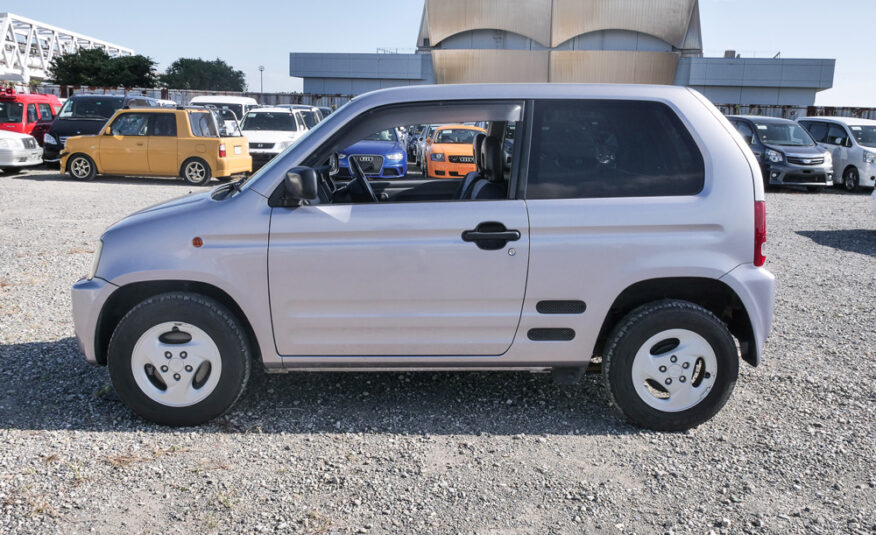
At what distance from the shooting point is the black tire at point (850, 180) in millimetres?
18031

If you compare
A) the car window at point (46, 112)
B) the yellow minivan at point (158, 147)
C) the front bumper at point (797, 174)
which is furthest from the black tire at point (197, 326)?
the car window at point (46, 112)

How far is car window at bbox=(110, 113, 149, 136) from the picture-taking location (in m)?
16.7

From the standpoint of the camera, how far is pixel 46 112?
20734 millimetres

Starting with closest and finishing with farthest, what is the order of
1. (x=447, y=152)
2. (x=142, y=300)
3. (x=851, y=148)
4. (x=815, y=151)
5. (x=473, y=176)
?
(x=142, y=300) < (x=473, y=176) < (x=447, y=152) < (x=815, y=151) < (x=851, y=148)

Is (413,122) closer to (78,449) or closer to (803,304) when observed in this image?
(78,449)

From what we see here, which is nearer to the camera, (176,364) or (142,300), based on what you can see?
(176,364)

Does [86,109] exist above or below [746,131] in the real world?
above

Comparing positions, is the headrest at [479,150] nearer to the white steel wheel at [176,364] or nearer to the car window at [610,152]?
the car window at [610,152]

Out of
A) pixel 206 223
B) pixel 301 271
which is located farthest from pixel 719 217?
pixel 206 223

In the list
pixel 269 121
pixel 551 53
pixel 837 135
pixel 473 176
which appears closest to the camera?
pixel 473 176

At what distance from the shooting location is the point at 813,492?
3.40m

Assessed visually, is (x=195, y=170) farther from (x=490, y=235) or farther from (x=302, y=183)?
(x=490, y=235)

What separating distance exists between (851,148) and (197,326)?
1882cm

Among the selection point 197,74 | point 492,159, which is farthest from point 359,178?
point 197,74
